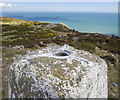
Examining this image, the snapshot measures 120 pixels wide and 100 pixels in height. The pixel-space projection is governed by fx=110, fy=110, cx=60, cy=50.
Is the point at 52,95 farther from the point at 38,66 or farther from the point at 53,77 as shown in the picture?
the point at 38,66

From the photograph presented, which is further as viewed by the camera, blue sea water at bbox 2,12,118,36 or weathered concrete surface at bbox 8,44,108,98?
blue sea water at bbox 2,12,118,36

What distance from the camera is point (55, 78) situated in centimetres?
422

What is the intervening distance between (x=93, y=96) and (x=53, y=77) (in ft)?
6.72

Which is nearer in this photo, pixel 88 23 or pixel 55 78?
pixel 55 78

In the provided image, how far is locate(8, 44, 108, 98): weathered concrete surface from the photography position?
3990 mm

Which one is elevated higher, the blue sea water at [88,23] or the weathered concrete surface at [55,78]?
the blue sea water at [88,23]

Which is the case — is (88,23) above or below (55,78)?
above

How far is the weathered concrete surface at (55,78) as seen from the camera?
13.1 ft

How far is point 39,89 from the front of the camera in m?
4.13

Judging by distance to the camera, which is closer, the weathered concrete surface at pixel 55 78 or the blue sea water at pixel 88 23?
the weathered concrete surface at pixel 55 78

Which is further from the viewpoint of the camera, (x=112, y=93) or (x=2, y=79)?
(x=2, y=79)

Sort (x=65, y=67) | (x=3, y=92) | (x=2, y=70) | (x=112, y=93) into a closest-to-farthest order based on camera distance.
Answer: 1. (x=65, y=67)
2. (x=3, y=92)
3. (x=112, y=93)
4. (x=2, y=70)

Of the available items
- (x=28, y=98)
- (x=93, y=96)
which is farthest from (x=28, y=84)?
(x=93, y=96)

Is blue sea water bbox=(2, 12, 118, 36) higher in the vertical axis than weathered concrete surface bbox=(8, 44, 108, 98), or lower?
higher
